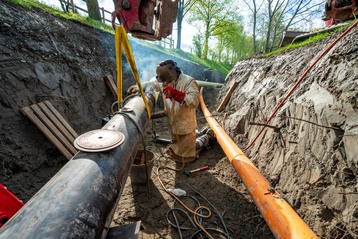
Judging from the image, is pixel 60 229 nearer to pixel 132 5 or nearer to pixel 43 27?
pixel 132 5

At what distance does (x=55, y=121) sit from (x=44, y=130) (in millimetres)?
316

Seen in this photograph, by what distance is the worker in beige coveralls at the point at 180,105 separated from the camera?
338 centimetres

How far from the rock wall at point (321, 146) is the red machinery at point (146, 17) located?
1.94 metres

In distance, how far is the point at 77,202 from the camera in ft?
3.28

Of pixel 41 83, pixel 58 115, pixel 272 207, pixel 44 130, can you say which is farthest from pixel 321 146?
pixel 41 83

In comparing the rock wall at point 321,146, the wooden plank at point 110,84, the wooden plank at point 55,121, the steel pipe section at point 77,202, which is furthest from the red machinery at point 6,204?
the wooden plank at point 110,84

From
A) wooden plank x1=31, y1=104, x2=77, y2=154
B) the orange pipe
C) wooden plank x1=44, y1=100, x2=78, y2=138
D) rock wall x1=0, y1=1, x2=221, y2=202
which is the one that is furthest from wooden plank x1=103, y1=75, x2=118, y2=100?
the orange pipe

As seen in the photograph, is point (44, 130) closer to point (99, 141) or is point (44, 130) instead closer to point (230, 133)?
point (99, 141)

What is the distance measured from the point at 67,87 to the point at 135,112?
2953 millimetres

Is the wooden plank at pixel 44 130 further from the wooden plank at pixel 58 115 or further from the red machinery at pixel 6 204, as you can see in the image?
the red machinery at pixel 6 204

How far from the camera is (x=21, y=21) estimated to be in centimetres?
426

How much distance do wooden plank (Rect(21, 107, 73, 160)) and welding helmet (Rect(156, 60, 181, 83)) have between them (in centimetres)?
218

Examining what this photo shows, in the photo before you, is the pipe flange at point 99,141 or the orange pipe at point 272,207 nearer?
the pipe flange at point 99,141

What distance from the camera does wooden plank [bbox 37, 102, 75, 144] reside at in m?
3.42
